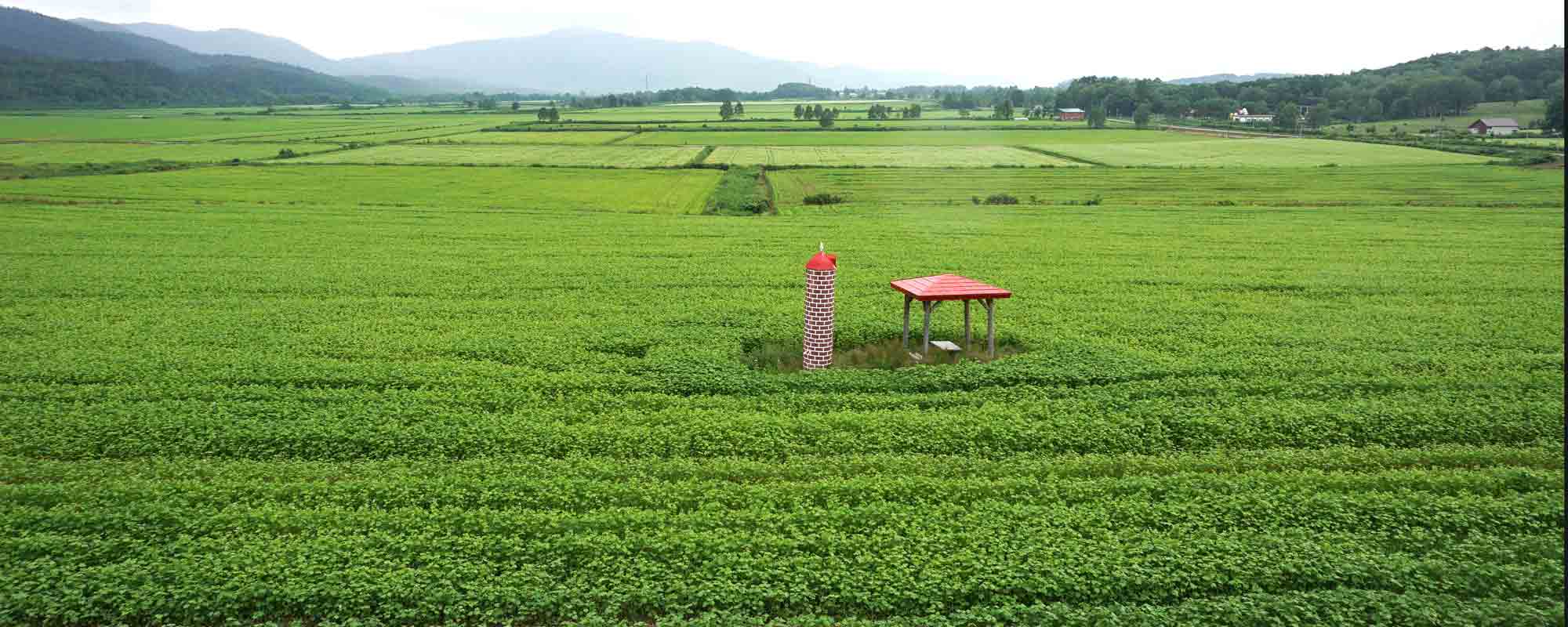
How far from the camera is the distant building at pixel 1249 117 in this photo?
10669cm

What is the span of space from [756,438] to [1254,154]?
2893 inches

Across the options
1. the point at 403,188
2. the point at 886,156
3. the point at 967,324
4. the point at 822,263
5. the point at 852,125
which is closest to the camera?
the point at 822,263

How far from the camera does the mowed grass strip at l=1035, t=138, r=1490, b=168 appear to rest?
67312mm

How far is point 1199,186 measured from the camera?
53812mm

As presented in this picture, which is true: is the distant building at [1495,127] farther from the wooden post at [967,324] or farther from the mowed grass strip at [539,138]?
the wooden post at [967,324]

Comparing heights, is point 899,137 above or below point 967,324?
above

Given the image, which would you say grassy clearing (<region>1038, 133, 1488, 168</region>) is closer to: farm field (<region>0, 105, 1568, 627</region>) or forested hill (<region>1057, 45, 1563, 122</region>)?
forested hill (<region>1057, 45, 1563, 122</region>)

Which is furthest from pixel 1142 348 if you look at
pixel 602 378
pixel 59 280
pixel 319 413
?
pixel 59 280

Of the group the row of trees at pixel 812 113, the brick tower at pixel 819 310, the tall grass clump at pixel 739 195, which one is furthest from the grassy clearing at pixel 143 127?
the brick tower at pixel 819 310

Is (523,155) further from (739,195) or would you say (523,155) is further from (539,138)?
(739,195)

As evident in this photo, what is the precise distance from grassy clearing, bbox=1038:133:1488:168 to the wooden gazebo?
55.1m

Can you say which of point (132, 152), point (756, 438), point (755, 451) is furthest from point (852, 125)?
point (755, 451)

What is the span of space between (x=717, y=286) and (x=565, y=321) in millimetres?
5116

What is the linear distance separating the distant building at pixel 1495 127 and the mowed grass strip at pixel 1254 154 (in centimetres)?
1226
